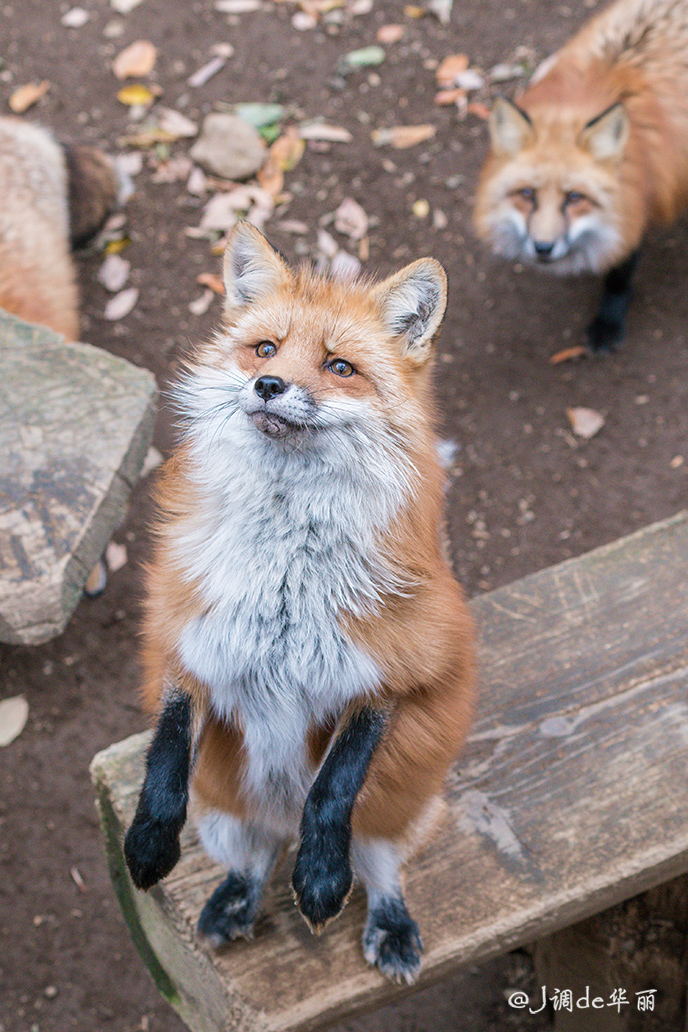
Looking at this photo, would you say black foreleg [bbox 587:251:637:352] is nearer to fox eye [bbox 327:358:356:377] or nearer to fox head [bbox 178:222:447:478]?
fox head [bbox 178:222:447:478]

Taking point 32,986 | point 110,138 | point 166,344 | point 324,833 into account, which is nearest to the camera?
point 324,833

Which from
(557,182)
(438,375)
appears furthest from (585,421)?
(557,182)

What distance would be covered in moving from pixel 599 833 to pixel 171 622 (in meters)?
1.22

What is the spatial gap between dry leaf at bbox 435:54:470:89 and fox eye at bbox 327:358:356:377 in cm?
460

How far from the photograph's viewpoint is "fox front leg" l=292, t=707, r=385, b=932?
6.98ft

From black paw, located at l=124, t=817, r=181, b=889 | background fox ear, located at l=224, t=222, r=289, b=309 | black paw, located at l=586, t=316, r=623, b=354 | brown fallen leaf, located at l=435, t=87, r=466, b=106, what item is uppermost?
background fox ear, located at l=224, t=222, r=289, b=309

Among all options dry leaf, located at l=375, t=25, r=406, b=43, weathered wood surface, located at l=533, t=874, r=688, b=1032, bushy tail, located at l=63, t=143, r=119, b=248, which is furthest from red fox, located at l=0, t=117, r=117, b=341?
weathered wood surface, located at l=533, t=874, r=688, b=1032

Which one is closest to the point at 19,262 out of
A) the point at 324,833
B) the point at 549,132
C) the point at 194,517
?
the point at 549,132

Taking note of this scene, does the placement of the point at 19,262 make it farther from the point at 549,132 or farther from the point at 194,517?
the point at 194,517

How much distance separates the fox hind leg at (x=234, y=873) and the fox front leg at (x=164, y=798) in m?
0.21

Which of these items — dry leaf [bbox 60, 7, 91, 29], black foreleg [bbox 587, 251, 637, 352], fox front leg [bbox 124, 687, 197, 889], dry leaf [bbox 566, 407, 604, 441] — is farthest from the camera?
dry leaf [bbox 60, 7, 91, 29]

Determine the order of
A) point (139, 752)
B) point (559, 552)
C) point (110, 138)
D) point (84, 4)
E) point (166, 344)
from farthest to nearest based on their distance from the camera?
1. point (84, 4)
2. point (110, 138)
3. point (166, 344)
4. point (559, 552)
5. point (139, 752)

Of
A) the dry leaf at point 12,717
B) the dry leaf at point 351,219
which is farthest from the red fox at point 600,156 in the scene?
the dry leaf at point 12,717

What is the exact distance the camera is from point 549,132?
15.7 ft
